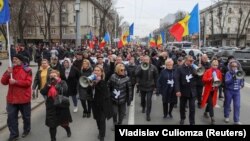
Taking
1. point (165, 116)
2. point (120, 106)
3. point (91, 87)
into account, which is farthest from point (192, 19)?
point (91, 87)

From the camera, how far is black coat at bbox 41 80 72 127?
6584 millimetres

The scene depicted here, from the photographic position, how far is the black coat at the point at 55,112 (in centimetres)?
658

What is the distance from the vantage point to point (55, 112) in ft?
21.8

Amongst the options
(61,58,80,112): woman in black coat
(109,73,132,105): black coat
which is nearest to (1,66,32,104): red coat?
(109,73,132,105): black coat

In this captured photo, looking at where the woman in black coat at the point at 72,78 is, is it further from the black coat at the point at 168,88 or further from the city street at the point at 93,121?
the black coat at the point at 168,88

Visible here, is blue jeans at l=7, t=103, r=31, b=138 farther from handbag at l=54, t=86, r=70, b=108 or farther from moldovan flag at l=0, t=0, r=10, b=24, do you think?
moldovan flag at l=0, t=0, r=10, b=24

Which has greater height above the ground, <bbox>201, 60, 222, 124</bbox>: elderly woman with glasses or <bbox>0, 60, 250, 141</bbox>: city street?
<bbox>201, 60, 222, 124</bbox>: elderly woman with glasses

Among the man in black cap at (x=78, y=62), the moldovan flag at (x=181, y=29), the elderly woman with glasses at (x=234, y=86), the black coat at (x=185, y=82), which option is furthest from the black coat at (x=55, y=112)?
the moldovan flag at (x=181, y=29)

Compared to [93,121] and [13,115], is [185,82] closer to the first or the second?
[93,121]

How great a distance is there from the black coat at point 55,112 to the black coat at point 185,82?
2742mm

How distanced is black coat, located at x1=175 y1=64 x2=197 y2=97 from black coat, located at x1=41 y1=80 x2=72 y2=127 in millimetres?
2742

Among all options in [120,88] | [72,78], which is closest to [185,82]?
[120,88]

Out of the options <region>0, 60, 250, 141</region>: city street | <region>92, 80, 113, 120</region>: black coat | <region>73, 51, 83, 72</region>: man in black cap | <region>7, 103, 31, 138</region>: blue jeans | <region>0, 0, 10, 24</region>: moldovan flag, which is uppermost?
<region>0, 0, 10, 24</region>: moldovan flag

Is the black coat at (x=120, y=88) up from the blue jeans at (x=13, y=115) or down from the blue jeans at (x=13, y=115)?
up
